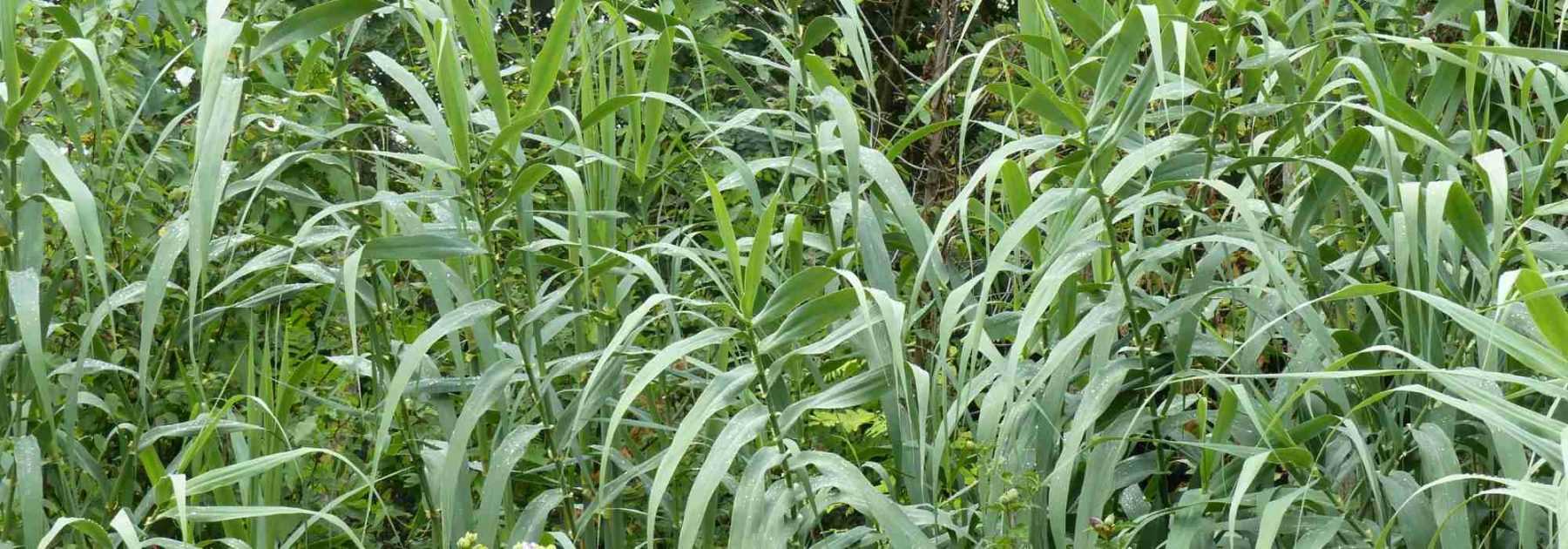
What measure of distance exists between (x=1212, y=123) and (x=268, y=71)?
39.7 inches

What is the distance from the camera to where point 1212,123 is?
1292 millimetres

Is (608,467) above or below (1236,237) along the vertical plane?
below

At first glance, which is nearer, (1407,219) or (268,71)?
(1407,219)

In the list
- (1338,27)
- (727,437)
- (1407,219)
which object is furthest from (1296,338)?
(727,437)

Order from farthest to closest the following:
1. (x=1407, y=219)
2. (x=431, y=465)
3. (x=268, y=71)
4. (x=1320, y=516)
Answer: (x=268, y=71) → (x=431, y=465) → (x=1320, y=516) → (x=1407, y=219)

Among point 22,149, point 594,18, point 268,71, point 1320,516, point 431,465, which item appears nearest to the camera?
point 1320,516

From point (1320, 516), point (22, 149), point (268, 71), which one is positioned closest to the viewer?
point (1320, 516)

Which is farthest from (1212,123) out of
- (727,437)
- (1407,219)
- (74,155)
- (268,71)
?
(74,155)

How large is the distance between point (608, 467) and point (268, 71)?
59 cm

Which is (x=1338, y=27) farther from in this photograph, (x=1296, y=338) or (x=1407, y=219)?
(x=1407, y=219)

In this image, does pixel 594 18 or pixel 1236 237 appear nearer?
pixel 1236 237

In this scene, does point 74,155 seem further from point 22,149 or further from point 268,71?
point 22,149

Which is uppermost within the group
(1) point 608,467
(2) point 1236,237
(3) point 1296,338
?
(2) point 1236,237

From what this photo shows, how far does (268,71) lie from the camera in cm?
167
